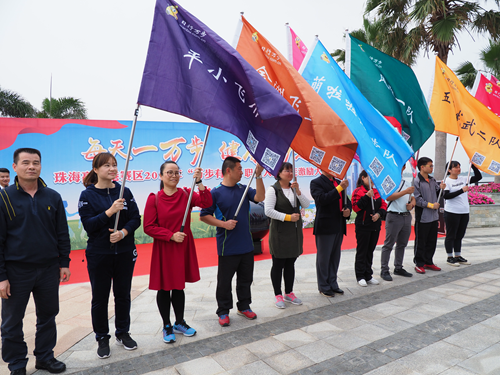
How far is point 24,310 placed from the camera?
8.93 ft

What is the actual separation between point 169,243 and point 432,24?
12.7 meters

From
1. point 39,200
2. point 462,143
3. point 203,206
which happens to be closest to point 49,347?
point 39,200

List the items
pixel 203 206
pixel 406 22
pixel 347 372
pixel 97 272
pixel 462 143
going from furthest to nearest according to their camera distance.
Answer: pixel 406 22, pixel 462 143, pixel 203 206, pixel 97 272, pixel 347 372

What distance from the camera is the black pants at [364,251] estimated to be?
5055 mm

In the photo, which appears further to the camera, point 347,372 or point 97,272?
point 97,272

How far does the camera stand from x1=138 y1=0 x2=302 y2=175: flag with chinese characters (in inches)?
109

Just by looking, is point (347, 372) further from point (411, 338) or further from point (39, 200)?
point (39, 200)

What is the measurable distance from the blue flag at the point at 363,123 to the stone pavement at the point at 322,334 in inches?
57.3

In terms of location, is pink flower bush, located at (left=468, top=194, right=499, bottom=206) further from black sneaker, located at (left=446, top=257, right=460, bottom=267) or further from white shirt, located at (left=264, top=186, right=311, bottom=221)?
white shirt, located at (left=264, top=186, right=311, bottom=221)

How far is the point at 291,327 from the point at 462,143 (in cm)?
371

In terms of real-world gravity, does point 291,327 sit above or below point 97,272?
below

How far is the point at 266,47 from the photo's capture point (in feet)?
11.8

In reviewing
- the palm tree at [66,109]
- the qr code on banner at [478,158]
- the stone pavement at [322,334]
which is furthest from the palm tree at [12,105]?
the qr code on banner at [478,158]

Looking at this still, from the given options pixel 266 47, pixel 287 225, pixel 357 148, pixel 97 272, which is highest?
pixel 266 47
